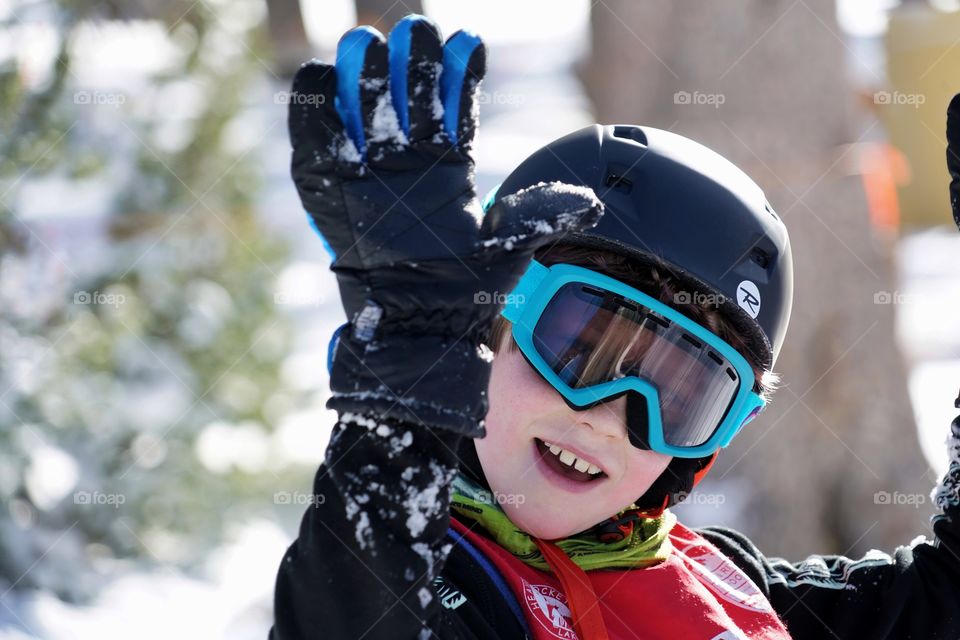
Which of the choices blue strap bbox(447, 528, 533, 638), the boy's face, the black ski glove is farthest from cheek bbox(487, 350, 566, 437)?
the black ski glove

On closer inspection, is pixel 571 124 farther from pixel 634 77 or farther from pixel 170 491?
pixel 170 491

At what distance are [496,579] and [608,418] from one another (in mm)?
410

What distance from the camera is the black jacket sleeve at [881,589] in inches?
89.4

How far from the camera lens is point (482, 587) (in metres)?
1.77

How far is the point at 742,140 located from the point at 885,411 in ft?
5.52

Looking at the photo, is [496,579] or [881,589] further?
[881,589]

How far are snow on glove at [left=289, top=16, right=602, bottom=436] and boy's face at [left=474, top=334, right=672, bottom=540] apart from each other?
1.85 ft

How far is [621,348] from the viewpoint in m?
2.05

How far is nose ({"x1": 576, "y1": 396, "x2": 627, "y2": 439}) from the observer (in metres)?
2.00

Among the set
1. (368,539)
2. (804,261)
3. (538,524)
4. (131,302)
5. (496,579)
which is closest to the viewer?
(368,539)

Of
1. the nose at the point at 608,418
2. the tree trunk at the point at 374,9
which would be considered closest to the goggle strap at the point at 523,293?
the nose at the point at 608,418

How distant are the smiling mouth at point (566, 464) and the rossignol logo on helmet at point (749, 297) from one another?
19.2 inches

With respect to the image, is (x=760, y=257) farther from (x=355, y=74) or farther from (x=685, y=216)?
(x=355, y=74)

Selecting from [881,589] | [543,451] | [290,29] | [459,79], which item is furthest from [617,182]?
[290,29]
